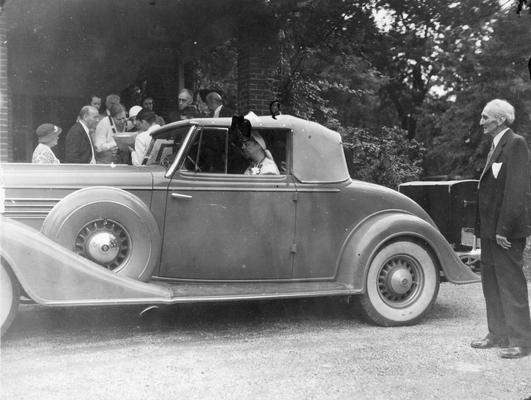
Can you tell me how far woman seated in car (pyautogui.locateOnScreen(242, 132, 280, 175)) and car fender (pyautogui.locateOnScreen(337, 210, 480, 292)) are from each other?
0.91 metres

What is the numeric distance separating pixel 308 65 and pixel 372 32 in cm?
156

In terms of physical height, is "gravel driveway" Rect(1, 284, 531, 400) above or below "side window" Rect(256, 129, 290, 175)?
below

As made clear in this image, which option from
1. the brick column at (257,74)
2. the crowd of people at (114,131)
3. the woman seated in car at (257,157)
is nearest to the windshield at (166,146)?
the crowd of people at (114,131)

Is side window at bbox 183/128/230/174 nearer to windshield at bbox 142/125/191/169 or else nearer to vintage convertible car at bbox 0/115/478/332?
vintage convertible car at bbox 0/115/478/332

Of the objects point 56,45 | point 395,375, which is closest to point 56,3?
point 56,45

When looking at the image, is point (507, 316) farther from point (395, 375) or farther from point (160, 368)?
point (160, 368)

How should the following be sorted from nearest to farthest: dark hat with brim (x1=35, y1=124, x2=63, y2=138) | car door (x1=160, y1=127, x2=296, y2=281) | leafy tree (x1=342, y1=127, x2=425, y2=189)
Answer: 1. car door (x1=160, y1=127, x2=296, y2=281)
2. dark hat with brim (x1=35, y1=124, x2=63, y2=138)
3. leafy tree (x1=342, y1=127, x2=425, y2=189)

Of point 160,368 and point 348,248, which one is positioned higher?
point 348,248

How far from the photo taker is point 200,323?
5.29 meters

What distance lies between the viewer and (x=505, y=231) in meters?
4.35

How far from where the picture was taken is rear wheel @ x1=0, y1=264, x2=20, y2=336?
4.15 metres

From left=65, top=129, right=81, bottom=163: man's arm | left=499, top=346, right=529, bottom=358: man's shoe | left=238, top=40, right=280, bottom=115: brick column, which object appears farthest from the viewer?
left=238, top=40, right=280, bottom=115: brick column

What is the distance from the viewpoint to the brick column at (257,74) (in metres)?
9.22

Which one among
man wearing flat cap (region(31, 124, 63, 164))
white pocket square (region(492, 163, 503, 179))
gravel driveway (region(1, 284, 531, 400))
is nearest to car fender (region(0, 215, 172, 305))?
gravel driveway (region(1, 284, 531, 400))
